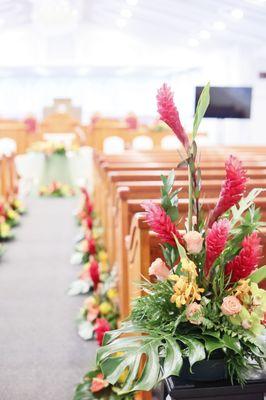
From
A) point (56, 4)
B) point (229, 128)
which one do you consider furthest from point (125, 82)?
point (56, 4)

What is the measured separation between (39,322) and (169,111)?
2273 mm

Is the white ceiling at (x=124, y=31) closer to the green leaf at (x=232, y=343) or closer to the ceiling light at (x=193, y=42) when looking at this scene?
the ceiling light at (x=193, y=42)

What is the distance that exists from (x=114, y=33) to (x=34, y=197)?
10610 mm

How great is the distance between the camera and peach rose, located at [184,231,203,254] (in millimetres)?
1436

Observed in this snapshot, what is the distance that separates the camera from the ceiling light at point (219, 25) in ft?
34.2

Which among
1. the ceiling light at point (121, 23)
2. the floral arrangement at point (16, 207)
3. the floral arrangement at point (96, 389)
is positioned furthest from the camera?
the ceiling light at point (121, 23)

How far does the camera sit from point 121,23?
49.4 ft

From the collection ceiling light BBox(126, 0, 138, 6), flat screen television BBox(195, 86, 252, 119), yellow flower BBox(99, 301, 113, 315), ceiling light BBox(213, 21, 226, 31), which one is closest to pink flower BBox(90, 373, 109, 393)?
yellow flower BBox(99, 301, 113, 315)

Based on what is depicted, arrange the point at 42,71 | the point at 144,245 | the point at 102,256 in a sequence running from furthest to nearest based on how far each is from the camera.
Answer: the point at 42,71, the point at 102,256, the point at 144,245

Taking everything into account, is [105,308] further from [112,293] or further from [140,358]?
[140,358]

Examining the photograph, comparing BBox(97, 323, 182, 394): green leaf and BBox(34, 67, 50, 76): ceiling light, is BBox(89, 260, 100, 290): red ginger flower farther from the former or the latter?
BBox(34, 67, 50, 76): ceiling light

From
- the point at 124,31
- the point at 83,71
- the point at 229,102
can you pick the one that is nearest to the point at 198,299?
the point at 229,102

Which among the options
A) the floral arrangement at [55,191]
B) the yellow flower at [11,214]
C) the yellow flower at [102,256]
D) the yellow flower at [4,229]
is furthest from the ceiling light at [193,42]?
the yellow flower at [102,256]

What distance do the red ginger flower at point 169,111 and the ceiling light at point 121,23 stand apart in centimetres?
1355
